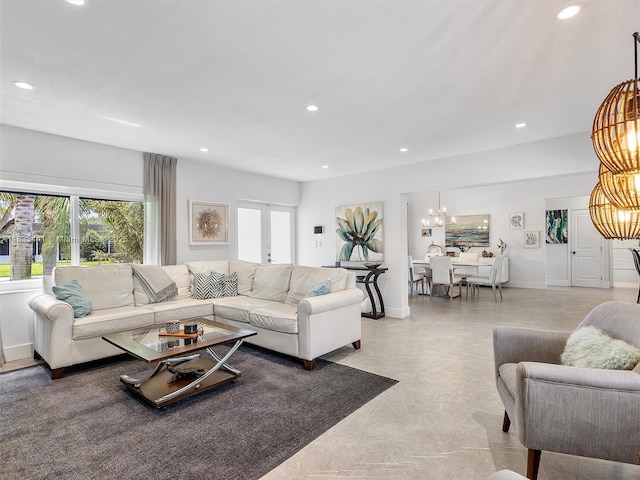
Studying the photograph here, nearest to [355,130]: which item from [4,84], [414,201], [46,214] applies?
[4,84]

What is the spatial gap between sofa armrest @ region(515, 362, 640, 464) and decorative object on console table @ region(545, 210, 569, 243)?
29.4ft

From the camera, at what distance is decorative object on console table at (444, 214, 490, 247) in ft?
31.1

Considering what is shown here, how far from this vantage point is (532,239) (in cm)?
878

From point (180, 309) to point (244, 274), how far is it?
3.87ft

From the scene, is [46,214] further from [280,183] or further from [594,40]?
[594,40]

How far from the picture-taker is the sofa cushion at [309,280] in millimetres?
4047

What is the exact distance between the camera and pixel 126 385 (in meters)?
2.90

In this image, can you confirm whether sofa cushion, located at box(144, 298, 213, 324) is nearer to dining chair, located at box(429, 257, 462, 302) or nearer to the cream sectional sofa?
the cream sectional sofa

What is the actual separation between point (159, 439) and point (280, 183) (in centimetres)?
513

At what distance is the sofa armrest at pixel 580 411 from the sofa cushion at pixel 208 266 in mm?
4266

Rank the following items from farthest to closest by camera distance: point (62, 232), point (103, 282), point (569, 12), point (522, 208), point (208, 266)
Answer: point (522, 208)
point (208, 266)
point (62, 232)
point (103, 282)
point (569, 12)

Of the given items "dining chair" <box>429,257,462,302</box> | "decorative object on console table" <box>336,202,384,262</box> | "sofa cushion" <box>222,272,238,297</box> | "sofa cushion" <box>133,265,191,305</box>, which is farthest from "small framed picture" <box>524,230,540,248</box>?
"sofa cushion" <box>133,265,191,305</box>

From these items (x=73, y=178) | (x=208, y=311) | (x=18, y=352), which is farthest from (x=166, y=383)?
(x=73, y=178)

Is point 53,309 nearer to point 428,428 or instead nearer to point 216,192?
point 216,192
